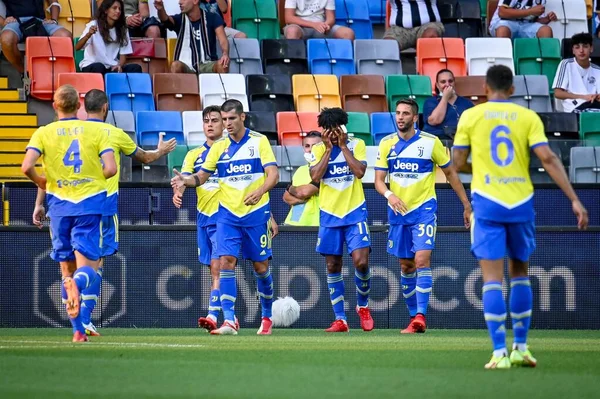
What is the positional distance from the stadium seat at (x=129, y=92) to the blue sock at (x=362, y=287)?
5.06 m

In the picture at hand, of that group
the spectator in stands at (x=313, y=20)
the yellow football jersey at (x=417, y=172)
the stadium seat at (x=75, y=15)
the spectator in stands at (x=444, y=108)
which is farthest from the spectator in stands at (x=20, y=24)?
the yellow football jersey at (x=417, y=172)

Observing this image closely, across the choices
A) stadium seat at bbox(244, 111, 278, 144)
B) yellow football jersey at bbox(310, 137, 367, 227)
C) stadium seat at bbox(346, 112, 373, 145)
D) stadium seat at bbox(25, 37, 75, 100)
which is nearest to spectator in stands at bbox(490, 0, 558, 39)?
stadium seat at bbox(346, 112, 373, 145)

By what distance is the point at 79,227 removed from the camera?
34.2 ft

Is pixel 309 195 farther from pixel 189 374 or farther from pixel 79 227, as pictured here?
pixel 189 374

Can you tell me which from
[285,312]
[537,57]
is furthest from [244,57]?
[285,312]

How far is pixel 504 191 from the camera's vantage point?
26.5 ft

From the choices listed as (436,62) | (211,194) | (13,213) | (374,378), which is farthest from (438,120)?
(374,378)

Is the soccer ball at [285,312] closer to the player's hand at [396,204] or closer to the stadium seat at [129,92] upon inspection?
the player's hand at [396,204]

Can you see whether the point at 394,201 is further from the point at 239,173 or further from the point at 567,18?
the point at 567,18

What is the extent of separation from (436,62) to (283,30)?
250cm

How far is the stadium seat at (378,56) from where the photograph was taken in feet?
59.3

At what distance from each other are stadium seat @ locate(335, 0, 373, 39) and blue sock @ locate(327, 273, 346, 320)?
287 inches

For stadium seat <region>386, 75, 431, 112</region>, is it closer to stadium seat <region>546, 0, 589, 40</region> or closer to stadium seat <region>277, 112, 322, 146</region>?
stadium seat <region>277, 112, 322, 146</region>

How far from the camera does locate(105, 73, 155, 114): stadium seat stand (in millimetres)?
16438
